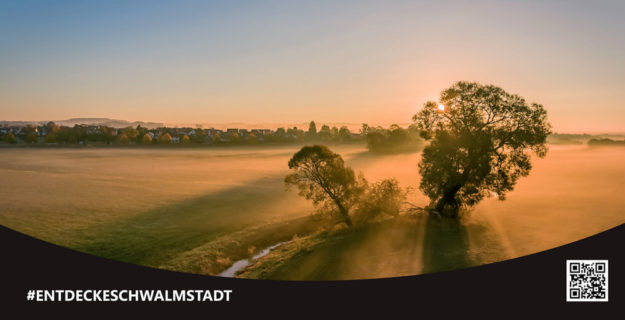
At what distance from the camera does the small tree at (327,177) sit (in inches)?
1183

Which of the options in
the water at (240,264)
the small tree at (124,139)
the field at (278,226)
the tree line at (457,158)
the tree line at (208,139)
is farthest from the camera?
the small tree at (124,139)

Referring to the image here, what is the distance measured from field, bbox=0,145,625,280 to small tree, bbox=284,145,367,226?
3.33 m

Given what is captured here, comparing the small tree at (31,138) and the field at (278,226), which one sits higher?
the small tree at (31,138)

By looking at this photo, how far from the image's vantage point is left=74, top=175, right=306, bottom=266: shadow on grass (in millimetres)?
27438

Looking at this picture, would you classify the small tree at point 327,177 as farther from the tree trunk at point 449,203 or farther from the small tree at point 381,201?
the tree trunk at point 449,203

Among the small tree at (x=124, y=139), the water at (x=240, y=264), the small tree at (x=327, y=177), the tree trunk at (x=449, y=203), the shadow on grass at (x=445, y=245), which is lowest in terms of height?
the water at (x=240, y=264)

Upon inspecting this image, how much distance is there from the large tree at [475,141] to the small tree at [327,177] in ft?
24.8

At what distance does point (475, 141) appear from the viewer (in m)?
26.7

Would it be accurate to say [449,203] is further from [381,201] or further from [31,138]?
[31,138]

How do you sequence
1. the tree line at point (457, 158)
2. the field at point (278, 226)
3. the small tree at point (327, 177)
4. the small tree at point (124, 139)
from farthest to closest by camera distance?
the small tree at point (124, 139)
the small tree at point (327, 177)
the tree line at point (457, 158)
the field at point (278, 226)

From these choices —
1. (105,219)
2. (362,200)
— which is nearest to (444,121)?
(362,200)

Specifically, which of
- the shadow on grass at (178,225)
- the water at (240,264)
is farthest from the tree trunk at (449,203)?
the shadow on grass at (178,225)

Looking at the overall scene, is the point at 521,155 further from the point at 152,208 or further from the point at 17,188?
the point at 17,188

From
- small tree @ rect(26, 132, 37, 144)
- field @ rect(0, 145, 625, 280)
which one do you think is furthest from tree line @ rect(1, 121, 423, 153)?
field @ rect(0, 145, 625, 280)
